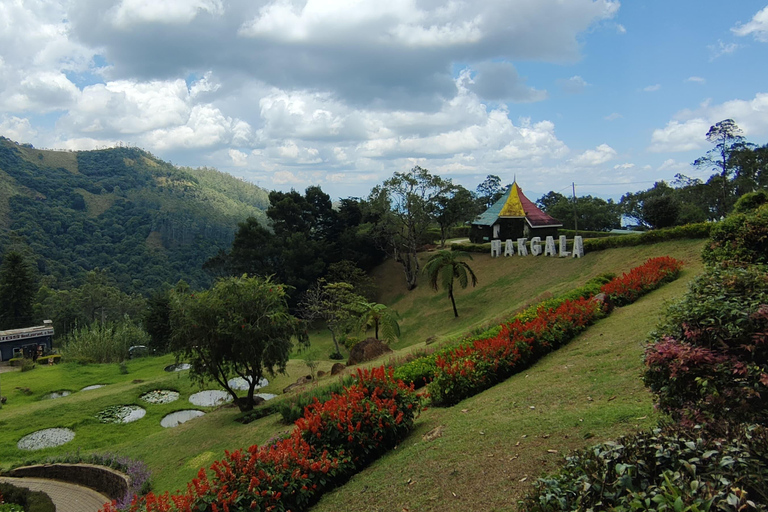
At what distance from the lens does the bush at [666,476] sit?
2488 millimetres

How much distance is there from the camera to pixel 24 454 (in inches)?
528

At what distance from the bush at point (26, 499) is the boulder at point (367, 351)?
28.3 ft

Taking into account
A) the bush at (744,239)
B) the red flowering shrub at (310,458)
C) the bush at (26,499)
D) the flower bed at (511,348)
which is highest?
the bush at (744,239)

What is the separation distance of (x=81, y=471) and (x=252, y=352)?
16.6ft

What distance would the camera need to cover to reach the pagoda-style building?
31.5 metres

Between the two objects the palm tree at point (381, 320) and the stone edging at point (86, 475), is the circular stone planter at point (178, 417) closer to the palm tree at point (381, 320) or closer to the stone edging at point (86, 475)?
the stone edging at point (86, 475)

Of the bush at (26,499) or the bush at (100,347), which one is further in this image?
the bush at (100,347)

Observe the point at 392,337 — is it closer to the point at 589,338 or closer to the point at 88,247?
the point at 589,338

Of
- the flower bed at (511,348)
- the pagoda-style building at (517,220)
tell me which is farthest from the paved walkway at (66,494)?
the pagoda-style building at (517,220)

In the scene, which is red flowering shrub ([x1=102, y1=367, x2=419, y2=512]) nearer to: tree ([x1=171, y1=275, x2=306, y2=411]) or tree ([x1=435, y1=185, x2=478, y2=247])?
tree ([x1=171, y1=275, x2=306, y2=411])

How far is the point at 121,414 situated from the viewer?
16094 millimetres

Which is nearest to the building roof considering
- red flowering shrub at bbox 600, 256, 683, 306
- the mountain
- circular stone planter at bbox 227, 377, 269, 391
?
red flowering shrub at bbox 600, 256, 683, 306

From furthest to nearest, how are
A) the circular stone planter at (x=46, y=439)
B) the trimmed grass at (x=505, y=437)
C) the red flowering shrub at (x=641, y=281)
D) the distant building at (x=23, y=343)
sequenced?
1. the distant building at (x=23, y=343)
2. the circular stone planter at (x=46, y=439)
3. the red flowering shrub at (x=641, y=281)
4. the trimmed grass at (x=505, y=437)

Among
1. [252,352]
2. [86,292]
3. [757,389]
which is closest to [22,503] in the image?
[252,352]
